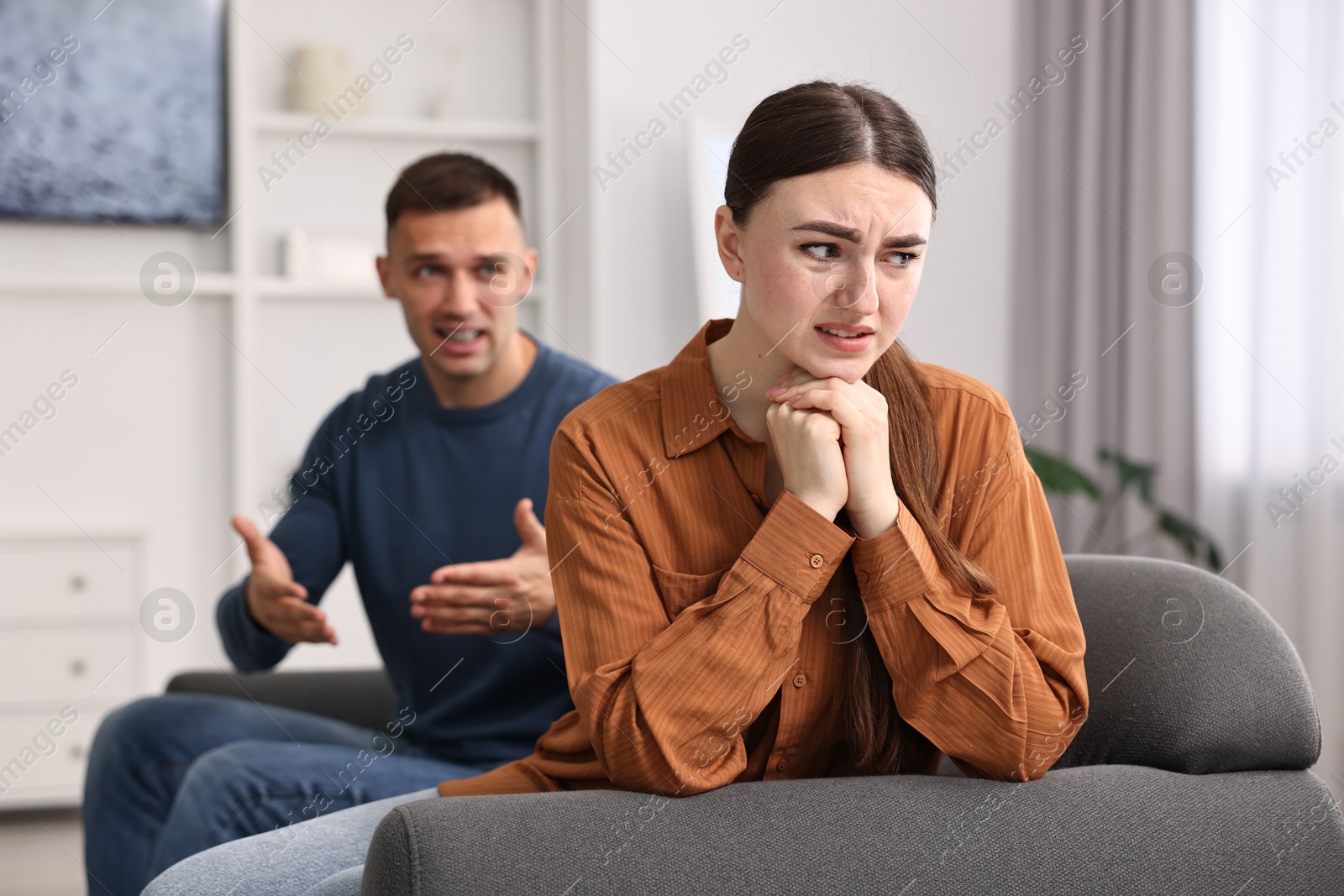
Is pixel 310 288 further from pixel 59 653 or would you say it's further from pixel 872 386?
pixel 872 386

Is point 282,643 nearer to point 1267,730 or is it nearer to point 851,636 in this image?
point 851,636

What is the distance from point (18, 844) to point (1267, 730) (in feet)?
10.2

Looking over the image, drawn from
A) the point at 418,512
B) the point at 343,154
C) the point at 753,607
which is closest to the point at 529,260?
the point at 418,512

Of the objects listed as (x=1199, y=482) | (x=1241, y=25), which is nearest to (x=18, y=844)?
(x=1199, y=482)

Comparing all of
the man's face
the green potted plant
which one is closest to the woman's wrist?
the man's face

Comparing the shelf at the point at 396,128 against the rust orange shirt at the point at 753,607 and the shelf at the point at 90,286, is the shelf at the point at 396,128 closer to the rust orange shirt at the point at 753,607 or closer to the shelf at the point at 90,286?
the shelf at the point at 90,286

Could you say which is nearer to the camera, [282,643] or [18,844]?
[282,643]

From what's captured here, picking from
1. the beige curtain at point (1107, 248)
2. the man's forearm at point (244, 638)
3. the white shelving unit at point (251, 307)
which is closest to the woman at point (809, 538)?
the man's forearm at point (244, 638)

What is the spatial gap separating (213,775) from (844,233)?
1.04m

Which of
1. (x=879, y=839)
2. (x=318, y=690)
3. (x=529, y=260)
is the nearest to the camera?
(x=879, y=839)

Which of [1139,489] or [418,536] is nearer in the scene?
[418,536]

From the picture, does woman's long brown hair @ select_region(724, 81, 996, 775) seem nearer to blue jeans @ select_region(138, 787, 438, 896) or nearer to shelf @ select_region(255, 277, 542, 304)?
blue jeans @ select_region(138, 787, 438, 896)

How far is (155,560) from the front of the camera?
3.50m

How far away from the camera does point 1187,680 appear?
1174 millimetres
